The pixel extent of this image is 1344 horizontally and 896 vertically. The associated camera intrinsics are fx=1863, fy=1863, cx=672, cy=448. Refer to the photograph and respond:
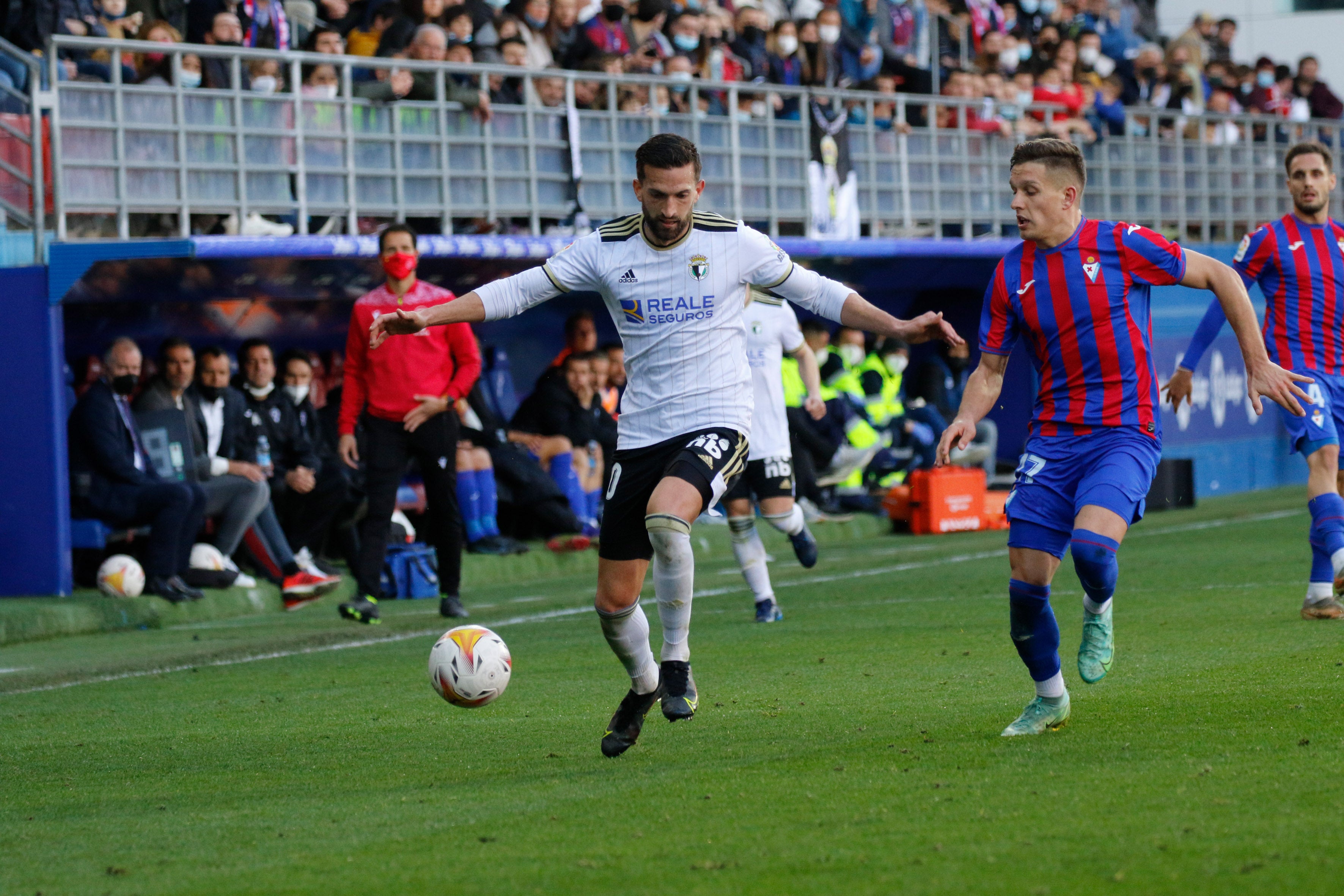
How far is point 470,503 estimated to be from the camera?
50.3ft

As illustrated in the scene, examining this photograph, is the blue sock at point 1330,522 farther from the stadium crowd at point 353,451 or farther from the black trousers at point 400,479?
the black trousers at point 400,479

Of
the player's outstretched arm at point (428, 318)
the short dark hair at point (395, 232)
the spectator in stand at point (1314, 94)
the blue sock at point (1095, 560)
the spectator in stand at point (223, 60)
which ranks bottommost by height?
the blue sock at point (1095, 560)

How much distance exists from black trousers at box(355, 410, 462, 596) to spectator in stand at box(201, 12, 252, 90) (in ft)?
11.7

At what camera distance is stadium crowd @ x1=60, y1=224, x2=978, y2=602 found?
1158 cm

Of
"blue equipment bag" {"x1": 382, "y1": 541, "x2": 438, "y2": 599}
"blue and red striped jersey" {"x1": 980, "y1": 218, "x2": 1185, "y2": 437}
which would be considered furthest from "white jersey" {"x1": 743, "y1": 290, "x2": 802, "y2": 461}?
"blue and red striped jersey" {"x1": 980, "y1": 218, "x2": 1185, "y2": 437}

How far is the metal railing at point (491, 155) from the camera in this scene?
13.3 m

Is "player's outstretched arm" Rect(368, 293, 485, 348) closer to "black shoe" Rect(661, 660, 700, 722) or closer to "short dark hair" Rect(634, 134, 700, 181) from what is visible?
"short dark hair" Rect(634, 134, 700, 181)

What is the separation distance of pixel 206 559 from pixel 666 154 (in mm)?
7702

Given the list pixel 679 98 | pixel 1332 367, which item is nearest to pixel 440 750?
pixel 1332 367

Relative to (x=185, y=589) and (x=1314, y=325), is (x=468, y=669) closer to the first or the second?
(x=1314, y=325)

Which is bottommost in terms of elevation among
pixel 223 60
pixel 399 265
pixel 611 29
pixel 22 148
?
pixel 399 265

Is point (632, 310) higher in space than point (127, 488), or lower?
higher

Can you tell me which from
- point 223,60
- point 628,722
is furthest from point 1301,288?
point 223,60

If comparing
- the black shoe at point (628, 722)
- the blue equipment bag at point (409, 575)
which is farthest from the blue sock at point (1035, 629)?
the blue equipment bag at point (409, 575)
